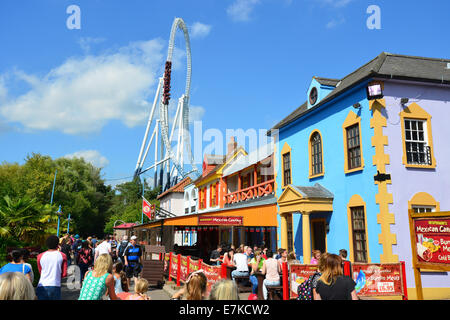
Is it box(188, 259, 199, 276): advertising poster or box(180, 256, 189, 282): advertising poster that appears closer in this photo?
box(188, 259, 199, 276): advertising poster

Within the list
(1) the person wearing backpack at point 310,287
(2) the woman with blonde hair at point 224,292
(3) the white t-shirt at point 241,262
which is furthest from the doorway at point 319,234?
(2) the woman with blonde hair at point 224,292

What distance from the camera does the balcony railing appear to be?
61.8 feet

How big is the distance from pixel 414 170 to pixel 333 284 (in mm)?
8092

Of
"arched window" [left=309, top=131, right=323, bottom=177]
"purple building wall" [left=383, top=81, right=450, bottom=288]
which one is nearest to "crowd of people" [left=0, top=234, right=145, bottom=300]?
"purple building wall" [left=383, top=81, right=450, bottom=288]

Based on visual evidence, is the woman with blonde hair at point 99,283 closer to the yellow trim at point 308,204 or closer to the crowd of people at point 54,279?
the crowd of people at point 54,279

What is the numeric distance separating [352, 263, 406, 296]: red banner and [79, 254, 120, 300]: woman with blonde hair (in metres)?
5.47

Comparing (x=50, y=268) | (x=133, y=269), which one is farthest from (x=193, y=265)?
(x=50, y=268)

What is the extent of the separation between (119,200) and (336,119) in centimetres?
7016

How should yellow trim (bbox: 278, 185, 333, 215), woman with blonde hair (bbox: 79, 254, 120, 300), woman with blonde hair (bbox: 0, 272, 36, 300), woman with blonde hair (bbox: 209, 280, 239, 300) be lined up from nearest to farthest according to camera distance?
woman with blonde hair (bbox: 0, 272, 36, 300)
woman with blonde hair (bbox: 209, 280, 239, 300)
woman with blonde hair (bbox: 79, 254, 120, 300)
yellow trim (bbox: 278, 185, 333, 215)

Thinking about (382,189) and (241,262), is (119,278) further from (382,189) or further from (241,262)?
(382,189)

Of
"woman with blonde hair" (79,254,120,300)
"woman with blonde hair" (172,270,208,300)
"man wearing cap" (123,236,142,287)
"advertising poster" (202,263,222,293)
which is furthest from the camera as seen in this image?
"man wearing cap" (123,236,142,287)

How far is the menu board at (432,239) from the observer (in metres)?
7.82

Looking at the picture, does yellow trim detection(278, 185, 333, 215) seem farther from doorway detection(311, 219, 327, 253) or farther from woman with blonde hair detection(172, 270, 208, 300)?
woman with blonde hair detection(172, 270, 208, 300)

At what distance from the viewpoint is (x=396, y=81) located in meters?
11.6
